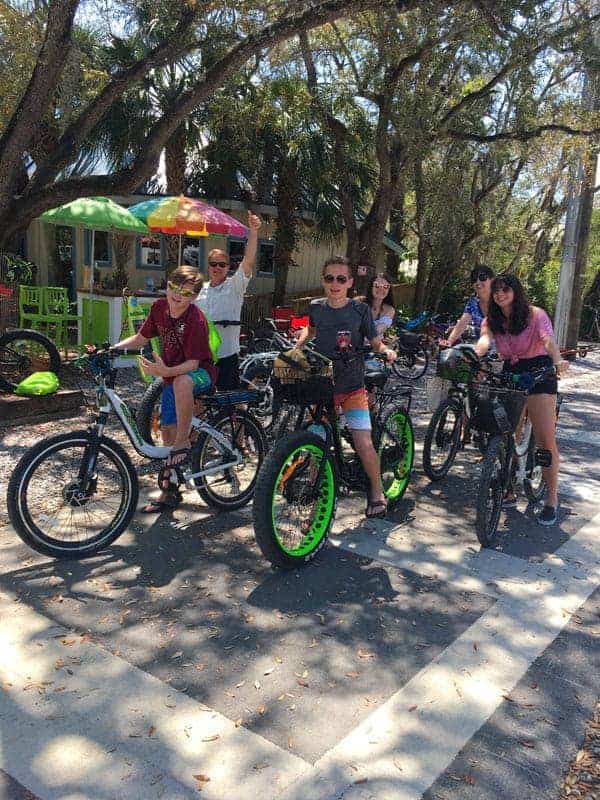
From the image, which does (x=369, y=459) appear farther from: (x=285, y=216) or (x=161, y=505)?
(x=285, y=216)

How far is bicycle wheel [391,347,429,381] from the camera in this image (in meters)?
13.3

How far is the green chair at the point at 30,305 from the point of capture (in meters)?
11.1

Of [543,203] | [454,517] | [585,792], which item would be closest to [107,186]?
[454,517]

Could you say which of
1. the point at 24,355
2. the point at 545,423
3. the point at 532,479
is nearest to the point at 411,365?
the point at 24,355

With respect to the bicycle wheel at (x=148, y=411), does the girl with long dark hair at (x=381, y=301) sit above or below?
above

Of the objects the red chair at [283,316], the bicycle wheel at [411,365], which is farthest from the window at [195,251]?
the bicycle wheel at [411,365]

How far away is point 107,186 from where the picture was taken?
25.4 feet

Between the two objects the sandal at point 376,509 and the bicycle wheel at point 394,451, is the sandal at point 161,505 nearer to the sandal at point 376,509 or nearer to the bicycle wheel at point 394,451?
the sandal at point 376,509

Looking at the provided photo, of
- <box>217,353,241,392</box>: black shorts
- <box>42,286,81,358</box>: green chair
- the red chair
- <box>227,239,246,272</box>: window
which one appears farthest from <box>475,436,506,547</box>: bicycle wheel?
<box>227,239,246,272</box>: window

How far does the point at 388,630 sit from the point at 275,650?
636 mm

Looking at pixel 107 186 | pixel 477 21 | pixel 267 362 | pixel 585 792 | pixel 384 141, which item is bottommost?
pixel 585 792

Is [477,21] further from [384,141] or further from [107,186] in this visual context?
[107,186]

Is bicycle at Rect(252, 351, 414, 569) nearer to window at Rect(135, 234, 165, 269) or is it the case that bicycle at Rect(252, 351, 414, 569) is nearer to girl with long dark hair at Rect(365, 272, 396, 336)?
girl with long dark hair at Rect(365, 272, 396, 336)

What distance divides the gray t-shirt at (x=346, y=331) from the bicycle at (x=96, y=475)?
758mm
